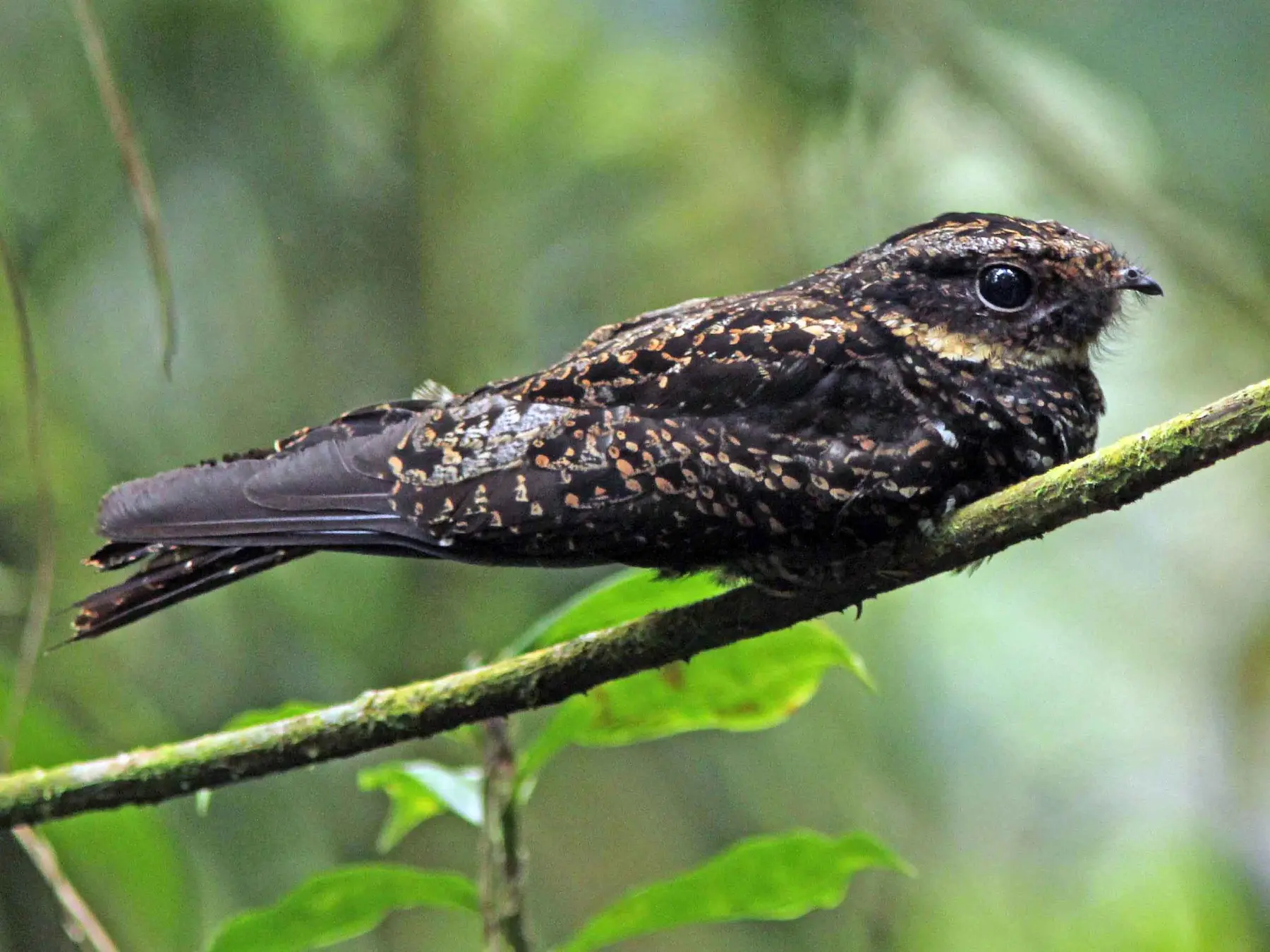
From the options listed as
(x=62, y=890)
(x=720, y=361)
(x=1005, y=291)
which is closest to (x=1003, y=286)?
(x=1005, y=291)

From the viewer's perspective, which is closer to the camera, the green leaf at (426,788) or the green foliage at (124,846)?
the green leaf at (426,788)

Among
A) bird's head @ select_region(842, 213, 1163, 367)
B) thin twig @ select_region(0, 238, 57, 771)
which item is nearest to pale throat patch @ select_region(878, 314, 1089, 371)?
bird's head @ select_region(842, 213, 1163, 367)

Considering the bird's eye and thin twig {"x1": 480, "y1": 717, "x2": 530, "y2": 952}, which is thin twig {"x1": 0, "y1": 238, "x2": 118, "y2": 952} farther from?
the bird's eye

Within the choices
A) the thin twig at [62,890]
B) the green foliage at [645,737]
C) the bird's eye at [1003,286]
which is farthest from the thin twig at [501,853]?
the bird's eye at [1003,286]

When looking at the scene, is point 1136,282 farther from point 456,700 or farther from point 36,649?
point 36,649

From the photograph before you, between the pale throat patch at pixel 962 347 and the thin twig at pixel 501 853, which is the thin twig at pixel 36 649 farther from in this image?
the pale throat patch at pixel 962 347

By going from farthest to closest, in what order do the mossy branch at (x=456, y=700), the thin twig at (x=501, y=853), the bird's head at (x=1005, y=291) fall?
the bird's head at (x=1005, y=291), the thin twig at (x=501, y=853), the mossy branch at (x=456, y=700)
